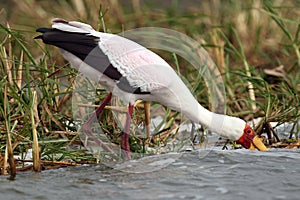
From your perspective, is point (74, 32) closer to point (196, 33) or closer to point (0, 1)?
point (196, 33)

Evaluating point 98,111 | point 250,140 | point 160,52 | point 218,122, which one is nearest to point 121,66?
point 98,111

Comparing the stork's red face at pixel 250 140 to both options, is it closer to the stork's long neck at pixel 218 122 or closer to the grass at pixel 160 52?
the stork's long neck at pixel 218 122

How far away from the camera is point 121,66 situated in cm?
470

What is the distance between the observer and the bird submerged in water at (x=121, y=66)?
462cm

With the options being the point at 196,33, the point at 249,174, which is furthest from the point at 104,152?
the point at 196,33

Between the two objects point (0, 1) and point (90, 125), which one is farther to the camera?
point (0, 1)

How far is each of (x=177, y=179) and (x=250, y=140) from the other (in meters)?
1.02

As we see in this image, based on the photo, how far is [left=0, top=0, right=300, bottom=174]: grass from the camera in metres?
4.68

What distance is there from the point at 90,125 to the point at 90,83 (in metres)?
0.34

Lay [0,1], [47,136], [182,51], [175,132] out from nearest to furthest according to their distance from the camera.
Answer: [47,136] < [175,132] < [182,51] < [0,1]

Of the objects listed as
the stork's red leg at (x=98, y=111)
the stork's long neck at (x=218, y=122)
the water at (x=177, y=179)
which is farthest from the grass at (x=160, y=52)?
the stork's long neck at (x=218, y=122)

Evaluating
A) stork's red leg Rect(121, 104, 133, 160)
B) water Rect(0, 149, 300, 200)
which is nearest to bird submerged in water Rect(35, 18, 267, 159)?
stork's red leg Rect(121, 104, 133, 160)

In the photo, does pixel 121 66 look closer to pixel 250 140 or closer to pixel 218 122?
pixel 218 122

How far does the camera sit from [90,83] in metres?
5.14
